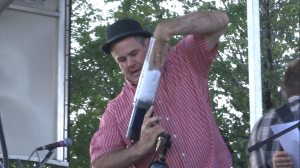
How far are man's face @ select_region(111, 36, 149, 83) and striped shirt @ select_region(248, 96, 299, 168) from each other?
929 millimetres

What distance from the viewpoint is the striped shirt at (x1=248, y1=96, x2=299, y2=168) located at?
2076 mm

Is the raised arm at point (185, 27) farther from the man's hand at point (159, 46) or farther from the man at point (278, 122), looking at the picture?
the man at point (278, 122)

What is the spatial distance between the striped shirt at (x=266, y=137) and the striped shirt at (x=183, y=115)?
536mm

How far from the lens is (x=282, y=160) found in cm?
200

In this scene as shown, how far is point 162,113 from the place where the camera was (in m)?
2.76

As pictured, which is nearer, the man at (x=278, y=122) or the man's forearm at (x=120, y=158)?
the man at (x=278, y=122)

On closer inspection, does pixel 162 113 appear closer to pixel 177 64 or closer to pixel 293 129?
pixel 177 64

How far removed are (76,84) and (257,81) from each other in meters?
6.20

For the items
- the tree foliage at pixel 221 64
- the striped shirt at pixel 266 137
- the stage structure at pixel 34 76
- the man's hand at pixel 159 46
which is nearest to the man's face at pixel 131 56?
the man's hand at pixel 159 46

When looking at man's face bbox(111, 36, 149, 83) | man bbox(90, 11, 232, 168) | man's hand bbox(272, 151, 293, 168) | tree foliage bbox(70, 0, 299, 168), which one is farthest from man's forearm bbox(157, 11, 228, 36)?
tree foliage bbox(70, 0, 299, 168)

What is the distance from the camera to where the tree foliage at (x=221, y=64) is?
9531 mm

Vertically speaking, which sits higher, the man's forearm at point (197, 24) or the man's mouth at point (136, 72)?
the man's forearm at point (197, 24)

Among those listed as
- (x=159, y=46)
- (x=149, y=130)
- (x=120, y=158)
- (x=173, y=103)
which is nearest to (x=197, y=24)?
(x=159, y=46)

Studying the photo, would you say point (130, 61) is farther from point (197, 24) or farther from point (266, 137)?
point (266, 137)
